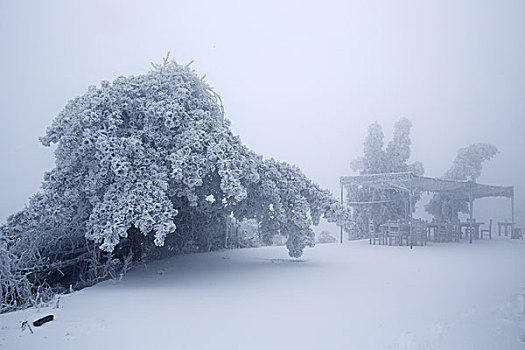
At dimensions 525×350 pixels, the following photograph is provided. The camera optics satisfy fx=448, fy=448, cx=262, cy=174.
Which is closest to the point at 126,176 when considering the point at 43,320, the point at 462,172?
the point at 43,320

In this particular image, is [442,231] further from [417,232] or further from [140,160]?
[140,160]

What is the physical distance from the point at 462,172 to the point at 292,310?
60.2 ft

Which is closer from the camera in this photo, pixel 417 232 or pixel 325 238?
pixel 417 232

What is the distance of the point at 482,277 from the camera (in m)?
8.28

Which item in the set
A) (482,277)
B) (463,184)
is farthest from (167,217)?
(463,184)

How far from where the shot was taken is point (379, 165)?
20078 millimetres

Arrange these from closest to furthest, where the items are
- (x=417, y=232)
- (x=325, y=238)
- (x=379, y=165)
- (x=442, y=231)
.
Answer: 1. (x=417, y=232)
2. (x=442, y=231)
3. (x=379, y=165)
4. (x=325, y=238)

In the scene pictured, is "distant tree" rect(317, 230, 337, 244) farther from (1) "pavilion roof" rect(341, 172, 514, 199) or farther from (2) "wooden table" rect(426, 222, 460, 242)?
(2) "wooden table" rect(426, 222, 460, 242)

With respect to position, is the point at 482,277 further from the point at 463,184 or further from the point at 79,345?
the point at 463,184

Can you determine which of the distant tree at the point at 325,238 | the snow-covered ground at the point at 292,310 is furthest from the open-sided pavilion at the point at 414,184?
the snow-covered ground at the point at 292,310

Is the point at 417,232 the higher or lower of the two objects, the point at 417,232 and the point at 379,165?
the lower

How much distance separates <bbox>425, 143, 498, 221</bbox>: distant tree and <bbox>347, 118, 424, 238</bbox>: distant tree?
1614mm

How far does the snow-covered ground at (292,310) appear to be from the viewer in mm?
4539

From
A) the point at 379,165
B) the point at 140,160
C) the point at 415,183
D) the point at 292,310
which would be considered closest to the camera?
the point at 292,310
